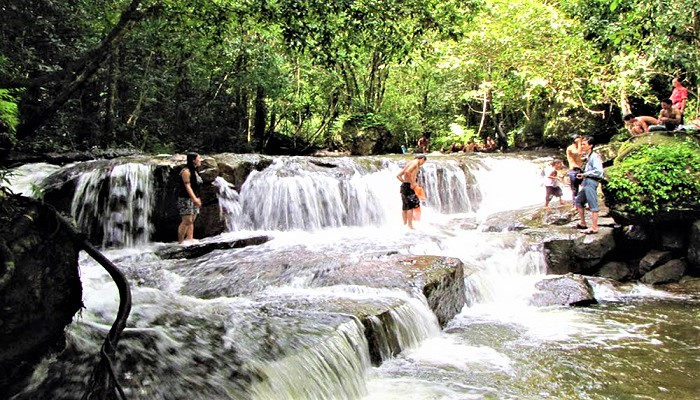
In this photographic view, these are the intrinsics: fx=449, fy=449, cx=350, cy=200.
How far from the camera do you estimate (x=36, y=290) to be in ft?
10.0

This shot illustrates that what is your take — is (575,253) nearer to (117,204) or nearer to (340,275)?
(340,275)

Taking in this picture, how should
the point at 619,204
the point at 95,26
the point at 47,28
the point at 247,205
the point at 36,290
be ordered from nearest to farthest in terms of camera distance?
the point at 36,290 → the point at 619,204 → the point at 247,205 → the point at 47,28 → the point at 95,26

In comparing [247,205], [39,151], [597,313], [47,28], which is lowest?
[597,313]

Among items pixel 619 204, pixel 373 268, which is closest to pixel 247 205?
pixel 373 268

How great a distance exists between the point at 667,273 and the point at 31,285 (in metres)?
9.97

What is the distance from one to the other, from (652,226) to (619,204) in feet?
2.79

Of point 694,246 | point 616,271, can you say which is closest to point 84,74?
point 616,271

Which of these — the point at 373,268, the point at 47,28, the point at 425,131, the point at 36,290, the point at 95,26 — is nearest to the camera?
the point at 36,290

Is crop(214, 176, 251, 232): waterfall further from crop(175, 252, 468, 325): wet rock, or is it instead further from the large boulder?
the large boulder

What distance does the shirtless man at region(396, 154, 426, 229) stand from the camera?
9.81 meters

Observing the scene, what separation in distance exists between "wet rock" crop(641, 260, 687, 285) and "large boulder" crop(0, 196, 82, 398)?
9.40 meters

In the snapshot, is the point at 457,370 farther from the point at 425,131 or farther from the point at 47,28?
the point at 425,131

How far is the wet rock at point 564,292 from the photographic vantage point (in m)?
7.20

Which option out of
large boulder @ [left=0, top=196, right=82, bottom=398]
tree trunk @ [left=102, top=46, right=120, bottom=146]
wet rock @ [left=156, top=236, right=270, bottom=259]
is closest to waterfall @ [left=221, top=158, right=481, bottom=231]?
wet rock @ [left=156, top=236, right=270, bottom=259]
